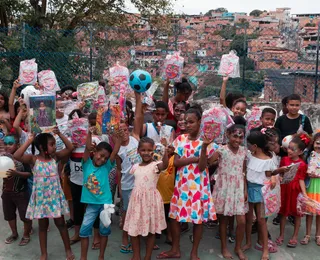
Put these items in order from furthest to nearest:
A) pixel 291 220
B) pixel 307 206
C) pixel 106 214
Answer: pixel 291 220 < pixel 307 206 < pixel 106 214

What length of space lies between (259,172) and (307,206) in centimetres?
72

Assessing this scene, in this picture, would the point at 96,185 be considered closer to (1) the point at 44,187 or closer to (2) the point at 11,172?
(1) the point at 44,187

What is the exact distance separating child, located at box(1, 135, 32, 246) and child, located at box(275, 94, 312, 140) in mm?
2817

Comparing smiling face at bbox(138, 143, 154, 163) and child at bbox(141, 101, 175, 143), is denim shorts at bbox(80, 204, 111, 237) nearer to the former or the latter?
smiling face at bbox(138, 143, 154, 163)

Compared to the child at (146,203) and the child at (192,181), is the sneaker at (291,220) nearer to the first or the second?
the child at (192,181)

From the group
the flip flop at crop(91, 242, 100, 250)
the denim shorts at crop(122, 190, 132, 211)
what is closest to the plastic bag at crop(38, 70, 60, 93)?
the denim shorts at crop(122, 190, 132, 211)

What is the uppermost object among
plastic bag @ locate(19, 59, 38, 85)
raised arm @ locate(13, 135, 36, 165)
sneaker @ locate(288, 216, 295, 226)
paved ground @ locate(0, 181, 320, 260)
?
plastic bag @ locate(19, 59, 38, 85)

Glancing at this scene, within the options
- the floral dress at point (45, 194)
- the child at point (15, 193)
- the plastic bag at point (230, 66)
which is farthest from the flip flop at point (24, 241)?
the plastic bag at point (230, 66)

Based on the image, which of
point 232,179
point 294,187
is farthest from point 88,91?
point 294,187

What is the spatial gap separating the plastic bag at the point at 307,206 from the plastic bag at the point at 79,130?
7.36 feet

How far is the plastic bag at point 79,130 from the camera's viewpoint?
3463mm

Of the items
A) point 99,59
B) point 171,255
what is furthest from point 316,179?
point 99,59

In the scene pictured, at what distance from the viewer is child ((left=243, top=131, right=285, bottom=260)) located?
346 cm

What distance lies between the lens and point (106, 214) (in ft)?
10.4
